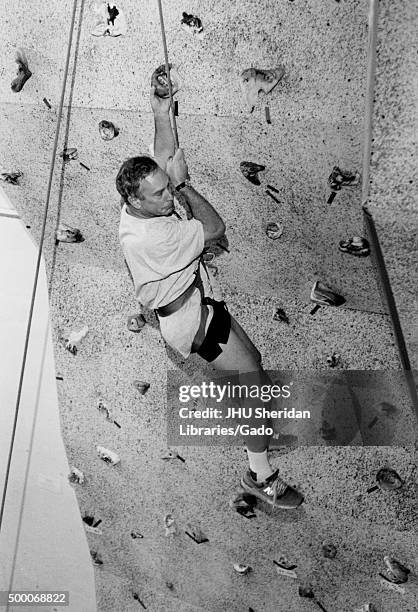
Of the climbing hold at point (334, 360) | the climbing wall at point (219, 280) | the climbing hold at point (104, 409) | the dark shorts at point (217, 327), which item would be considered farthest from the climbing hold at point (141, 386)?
the climbing hold at point (334, 360)

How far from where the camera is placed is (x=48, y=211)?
89.1 inches

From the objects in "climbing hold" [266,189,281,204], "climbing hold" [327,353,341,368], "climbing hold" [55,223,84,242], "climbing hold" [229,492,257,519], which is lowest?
"climbing hold" [229,492,257,519]

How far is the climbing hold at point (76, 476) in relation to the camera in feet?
8.27

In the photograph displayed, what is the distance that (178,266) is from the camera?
2059mm

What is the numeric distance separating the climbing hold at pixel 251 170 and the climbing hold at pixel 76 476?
3.85ft

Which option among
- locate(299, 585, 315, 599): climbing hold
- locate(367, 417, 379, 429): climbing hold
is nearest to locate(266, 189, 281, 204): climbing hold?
locate(367, 417, 379, 429): climbing hold

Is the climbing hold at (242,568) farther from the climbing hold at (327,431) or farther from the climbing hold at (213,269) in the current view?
the climbing hold at (213,269)

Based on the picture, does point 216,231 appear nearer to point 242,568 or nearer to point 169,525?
point 169,525

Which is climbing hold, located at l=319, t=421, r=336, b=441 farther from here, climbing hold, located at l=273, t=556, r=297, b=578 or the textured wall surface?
the textured wall surface

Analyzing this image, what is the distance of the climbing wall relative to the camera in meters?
1.86

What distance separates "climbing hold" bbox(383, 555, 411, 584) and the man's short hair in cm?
130

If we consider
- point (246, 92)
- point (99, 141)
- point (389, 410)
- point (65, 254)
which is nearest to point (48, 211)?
point (65, 254)

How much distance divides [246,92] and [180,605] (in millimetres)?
1705

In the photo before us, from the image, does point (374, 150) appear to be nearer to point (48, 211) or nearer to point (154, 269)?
point (154, 269)
